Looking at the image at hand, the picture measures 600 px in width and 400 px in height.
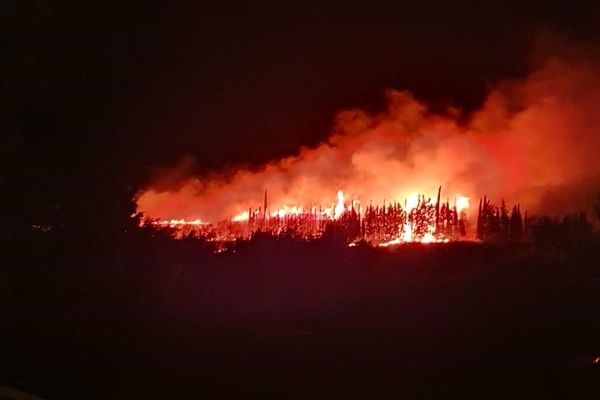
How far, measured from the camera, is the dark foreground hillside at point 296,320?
9.88 m

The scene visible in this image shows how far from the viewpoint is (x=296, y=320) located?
514 inches

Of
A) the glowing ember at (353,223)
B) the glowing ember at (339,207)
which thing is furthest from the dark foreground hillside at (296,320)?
the glowing ember at (339,207)

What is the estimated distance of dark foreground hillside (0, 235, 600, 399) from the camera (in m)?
9.88

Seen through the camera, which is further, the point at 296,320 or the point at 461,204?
the point at 461,204

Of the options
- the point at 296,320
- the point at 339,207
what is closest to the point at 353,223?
the point at 339,207

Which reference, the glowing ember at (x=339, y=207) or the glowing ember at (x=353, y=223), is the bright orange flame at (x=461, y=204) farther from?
the glowing ember at (x=339, y=207)

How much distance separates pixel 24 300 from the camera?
47.1 feet

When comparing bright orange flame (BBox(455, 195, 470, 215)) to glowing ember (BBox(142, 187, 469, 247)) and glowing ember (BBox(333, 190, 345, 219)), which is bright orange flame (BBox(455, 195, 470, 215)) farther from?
glowing ember (BBox(333, 190, 345, 219))

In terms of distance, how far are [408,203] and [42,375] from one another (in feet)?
26.2

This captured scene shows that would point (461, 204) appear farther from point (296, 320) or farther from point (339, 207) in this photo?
point (296, 320)

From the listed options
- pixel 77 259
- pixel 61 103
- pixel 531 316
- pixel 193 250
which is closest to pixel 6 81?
pixel 61 103

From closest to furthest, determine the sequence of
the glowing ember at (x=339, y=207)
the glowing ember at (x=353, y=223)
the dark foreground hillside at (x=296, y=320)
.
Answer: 1. the dark foreground hillside at (x=296, y=320)
2. the glowing ember at (x=353, y=223)
3. the glowing ember at (x=339, y=207)

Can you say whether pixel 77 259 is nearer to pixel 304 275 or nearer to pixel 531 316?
pixel 304 275

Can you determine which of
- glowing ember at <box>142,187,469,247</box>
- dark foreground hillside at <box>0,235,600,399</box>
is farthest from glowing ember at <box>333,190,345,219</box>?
dark foreground hillside at <box>0,235,600,399</box>
